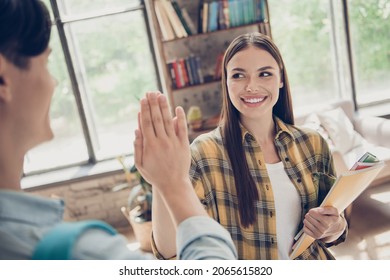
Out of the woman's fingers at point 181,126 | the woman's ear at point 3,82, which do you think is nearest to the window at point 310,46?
the woman's fingers at point 181,126

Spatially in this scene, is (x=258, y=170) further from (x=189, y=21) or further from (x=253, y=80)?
(x=189, y=21)

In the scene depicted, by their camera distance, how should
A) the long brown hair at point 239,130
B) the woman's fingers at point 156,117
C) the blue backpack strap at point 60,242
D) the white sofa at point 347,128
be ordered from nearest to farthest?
the blue backpack strap at point 60,242 < the woman's fingers at point 156,117 < the long brown hair at point 239,130 < the white sofa at point 347,128

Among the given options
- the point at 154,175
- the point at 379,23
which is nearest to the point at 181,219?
the point at 154,175

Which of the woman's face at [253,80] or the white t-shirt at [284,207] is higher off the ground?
the woman's face at [253,80]

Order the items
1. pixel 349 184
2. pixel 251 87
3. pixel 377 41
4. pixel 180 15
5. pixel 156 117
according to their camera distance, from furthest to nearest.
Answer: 1. pixel 180 15
2. pixel 377 41
3. pixel 251 87
4. pixel 349 184
5. pixel 156 117

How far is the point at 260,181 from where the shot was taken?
33.9 inches

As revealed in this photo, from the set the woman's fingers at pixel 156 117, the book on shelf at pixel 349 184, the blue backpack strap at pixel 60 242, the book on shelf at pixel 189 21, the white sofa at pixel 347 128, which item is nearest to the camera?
the blue backpack strap at pixel 60 242

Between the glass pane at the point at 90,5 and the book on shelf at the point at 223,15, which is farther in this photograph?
the glass pane at the point at 90,5

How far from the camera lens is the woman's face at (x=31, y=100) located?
1.34ft

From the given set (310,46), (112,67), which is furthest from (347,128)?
(112,67)

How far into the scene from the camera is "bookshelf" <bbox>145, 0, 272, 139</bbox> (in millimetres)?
2412

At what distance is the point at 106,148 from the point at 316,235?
2173mm

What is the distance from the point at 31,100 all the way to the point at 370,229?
4.87 feet

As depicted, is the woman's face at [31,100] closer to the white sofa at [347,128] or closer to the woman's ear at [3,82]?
the woman's ear at [3,82]
